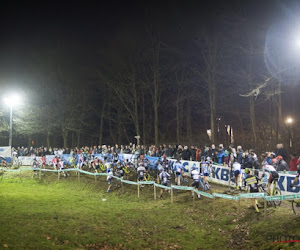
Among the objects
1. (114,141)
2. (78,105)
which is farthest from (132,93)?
(114,141)

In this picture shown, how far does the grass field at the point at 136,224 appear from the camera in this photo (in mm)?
9906

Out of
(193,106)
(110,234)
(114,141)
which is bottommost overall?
(110,234)

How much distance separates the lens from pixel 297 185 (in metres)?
12.6

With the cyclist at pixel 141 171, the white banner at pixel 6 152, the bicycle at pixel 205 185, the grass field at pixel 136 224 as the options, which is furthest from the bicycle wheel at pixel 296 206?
the white banner at pixel 6 152

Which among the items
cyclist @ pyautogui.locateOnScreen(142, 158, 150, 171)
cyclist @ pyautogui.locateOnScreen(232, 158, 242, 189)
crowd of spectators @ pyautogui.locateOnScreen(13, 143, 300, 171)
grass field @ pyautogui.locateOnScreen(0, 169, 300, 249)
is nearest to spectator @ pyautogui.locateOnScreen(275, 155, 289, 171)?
crowd of spectators @ pyautogui.locateOnScreen(13, 143, 300, 171)

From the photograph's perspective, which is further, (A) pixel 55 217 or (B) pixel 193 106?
(B) pixel 193 106

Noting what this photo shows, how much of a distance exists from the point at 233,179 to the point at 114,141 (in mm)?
35481

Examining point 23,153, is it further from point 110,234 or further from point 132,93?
point 110,234

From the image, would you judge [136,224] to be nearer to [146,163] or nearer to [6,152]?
[146,163]

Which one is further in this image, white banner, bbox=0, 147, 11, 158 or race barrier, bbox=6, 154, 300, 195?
white banner, bbox=0, 147, 11, 158

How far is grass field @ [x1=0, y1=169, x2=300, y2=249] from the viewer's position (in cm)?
991

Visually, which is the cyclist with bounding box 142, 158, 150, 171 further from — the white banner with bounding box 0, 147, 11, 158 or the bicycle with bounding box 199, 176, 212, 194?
the white banner with bounding box 0, 147, 11, 158

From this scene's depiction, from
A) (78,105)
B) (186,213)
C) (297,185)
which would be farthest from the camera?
(78,105)

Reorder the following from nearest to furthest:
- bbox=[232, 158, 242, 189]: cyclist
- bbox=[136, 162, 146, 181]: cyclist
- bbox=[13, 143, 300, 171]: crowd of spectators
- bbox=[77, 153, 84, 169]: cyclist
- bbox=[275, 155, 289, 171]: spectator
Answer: bbox=[275, 155, 289, 171]: spectator → bbox=[13, 143, 300, 171]: crowd of spectators → bbox=[232, 158, 242, 189]: cyclist → bbox=[136, 162, 146, 181]: cyclist → bbox=[77, 153, 84, 169]: cyclist
